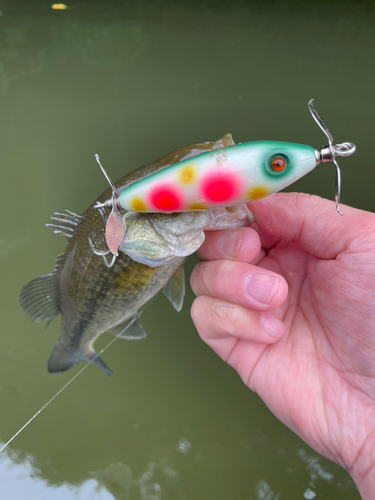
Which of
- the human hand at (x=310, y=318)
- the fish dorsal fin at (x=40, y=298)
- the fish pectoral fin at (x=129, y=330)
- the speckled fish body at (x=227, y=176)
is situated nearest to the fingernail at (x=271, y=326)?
the human hand at (x=310, y=318)

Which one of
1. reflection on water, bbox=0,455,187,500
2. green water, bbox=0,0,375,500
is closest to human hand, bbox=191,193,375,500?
green water, bbox=0,0,375,500

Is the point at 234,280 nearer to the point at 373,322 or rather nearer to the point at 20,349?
→ the point at 373,322

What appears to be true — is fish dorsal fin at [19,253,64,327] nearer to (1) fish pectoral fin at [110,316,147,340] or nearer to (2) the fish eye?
(1) fish pectoral fin at [110,316,147,340]

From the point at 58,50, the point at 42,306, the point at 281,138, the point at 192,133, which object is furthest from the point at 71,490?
the point at 58,50

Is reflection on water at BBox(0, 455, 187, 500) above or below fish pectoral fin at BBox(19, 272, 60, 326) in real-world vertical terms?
below

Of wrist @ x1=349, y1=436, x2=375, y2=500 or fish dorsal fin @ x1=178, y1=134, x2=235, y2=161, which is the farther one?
wrist @ x1=349, y1=436, x2=375, y2=500

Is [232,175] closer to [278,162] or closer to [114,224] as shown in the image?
[278,162]

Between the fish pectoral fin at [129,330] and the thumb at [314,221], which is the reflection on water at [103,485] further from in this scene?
the thumb at [314,221]

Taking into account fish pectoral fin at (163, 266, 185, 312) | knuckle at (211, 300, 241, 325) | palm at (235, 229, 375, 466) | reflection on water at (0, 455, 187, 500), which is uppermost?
fish pectoral fin at (163, 266, 185, 312)
